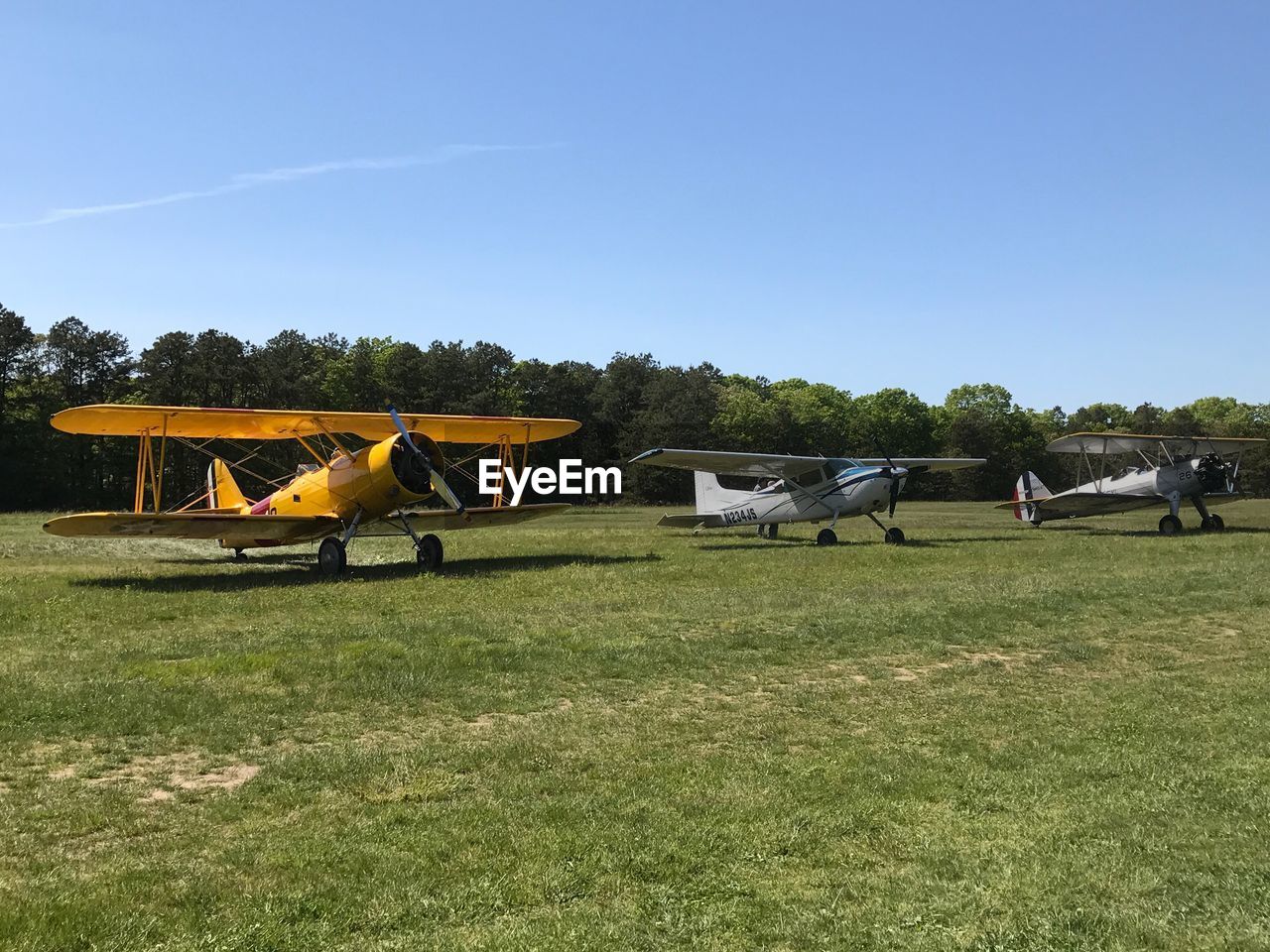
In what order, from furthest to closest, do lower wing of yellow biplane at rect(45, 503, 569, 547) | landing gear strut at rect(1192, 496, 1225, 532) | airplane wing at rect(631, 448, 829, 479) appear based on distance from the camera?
landing gear strut at rect(1192, 496, 1225, 532), airplane wing at rect(631, 448, 829, 479), lower wing of yellow biplane at rect(45, 503, 569, 547)

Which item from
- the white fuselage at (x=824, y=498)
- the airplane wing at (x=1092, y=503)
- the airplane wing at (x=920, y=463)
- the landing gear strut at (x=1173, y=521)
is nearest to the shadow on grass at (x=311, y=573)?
the white fuselage at (x=824, y=498)

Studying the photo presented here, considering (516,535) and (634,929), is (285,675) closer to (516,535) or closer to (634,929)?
(634,929)

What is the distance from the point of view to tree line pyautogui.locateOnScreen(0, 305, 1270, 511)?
190 ft

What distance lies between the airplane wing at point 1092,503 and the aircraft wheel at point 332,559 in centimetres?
2153

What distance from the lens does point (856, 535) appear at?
88.3ft

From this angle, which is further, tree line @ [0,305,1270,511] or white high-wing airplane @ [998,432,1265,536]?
tree line @ [0,305,1270,511]

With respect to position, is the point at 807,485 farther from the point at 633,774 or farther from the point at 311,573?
the point at 633,774

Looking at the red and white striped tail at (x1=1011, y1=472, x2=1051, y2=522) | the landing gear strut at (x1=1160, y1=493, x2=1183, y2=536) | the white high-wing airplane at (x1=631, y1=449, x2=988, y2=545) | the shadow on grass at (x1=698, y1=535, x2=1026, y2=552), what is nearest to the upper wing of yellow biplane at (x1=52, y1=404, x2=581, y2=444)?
the white high-wing airplane at (x1=631, y1=449, x2=988, y2=545)

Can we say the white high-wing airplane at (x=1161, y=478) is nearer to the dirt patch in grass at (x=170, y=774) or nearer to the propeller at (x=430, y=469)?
the propeller at (x=430, y=469)

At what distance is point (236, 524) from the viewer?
16.6 m

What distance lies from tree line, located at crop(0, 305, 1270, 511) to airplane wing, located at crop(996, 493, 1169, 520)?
27363 millimetres

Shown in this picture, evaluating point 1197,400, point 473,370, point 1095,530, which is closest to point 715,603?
point 1095,530

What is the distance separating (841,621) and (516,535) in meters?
16.6

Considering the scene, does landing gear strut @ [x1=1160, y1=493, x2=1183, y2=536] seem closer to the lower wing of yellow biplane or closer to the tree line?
the lower wing of yellow biplane
